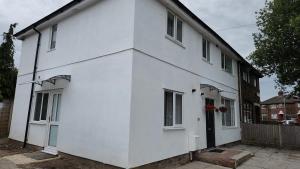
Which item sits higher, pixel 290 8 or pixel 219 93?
pixel 290 8

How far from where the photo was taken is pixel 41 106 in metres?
10.3

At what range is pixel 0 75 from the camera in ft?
43.7

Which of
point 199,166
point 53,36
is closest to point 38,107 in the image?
point 53,36

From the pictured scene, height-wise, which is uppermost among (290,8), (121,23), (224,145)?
(290,8)

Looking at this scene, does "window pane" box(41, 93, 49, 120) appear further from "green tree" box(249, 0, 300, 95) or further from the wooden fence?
"green tree" box(249, 0, 300, 95)

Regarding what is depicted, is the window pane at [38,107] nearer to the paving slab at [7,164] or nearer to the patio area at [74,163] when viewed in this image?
the patio area at [74,163]

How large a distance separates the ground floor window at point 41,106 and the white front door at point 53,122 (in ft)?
1.85

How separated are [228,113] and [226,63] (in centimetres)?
329

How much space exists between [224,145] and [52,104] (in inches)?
369

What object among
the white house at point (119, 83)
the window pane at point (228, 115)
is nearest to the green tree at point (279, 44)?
the window pane at point (228, 115)

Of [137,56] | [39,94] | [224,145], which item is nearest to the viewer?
[137,56]

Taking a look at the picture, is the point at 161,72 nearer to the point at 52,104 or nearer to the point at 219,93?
the point at 52,104

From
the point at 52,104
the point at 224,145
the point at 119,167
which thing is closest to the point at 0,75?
the point at 52,104

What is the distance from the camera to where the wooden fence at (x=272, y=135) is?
14.1 meters
